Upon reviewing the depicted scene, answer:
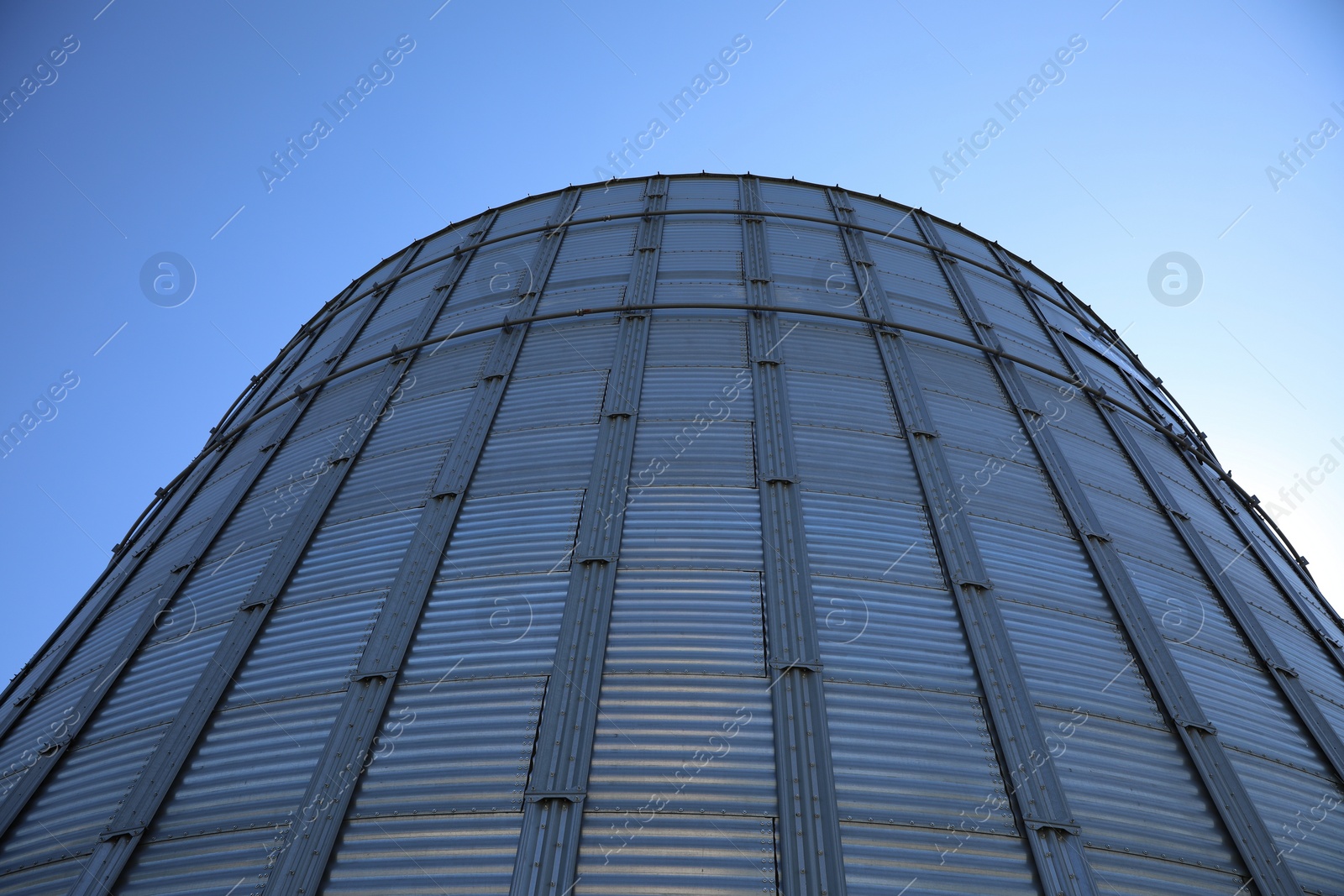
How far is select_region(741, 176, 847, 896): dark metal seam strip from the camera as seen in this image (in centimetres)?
490

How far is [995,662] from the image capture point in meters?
6.29

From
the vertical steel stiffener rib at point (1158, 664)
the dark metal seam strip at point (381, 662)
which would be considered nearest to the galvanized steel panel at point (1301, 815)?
the vertical steel stiffener rib at point (1158, 664)

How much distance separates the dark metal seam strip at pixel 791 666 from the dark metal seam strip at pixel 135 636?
6.49 metres

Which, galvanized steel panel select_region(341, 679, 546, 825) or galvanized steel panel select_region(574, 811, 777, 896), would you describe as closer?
galvanized steel panel select_region(574, 811, 777, 896)

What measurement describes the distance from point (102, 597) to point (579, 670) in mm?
7995

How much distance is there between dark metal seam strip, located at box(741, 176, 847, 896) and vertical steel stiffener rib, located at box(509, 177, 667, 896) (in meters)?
1.33

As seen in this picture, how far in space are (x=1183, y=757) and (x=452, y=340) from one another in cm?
943

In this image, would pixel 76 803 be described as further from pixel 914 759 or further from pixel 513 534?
pixel 914 759

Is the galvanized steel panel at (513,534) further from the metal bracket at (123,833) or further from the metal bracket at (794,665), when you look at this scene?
the metal bracket at (123,833)

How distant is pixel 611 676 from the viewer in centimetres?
593

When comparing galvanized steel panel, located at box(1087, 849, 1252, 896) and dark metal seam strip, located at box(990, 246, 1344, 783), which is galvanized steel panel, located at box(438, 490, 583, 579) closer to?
galvanized steel panel, located at box(1087, 849, 1252, 896)

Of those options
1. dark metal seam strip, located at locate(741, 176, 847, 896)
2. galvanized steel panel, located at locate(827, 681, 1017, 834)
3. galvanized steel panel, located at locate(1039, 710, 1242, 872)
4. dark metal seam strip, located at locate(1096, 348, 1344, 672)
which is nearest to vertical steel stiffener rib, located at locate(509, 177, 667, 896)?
dark metal seam strip, located at locate(741, 176, 847, 896)

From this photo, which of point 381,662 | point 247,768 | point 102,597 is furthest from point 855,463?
point 102,597

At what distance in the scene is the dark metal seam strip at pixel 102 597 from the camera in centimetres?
885
